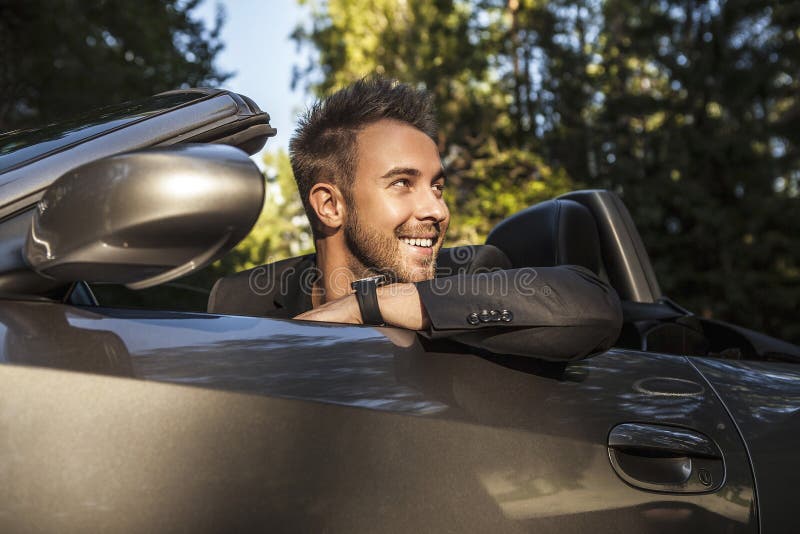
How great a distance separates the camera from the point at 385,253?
2.29m

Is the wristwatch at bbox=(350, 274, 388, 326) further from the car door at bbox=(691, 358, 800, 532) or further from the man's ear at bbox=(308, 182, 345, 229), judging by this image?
the man's ear at bbox=(308, 182, 345, 229)

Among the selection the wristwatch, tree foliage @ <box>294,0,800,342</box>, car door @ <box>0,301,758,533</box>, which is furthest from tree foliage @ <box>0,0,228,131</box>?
car door @ <box>0,301,758,533</box>

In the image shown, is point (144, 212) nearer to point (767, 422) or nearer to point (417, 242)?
point (767, 422)

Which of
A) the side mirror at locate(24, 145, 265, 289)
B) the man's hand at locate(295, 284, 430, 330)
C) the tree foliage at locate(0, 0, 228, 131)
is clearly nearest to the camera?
the side mirror at locate(24, 145, 265, 289)

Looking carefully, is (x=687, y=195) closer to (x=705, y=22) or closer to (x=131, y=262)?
(x=705, y=22)

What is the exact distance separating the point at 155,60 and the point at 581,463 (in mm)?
9414

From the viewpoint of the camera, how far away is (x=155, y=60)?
32.5 ft

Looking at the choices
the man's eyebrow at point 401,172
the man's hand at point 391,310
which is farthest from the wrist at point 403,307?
the man's eyebrow at point 401,172

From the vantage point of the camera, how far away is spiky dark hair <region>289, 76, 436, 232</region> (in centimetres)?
245

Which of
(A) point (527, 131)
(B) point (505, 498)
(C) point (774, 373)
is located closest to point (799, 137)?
(A) point (527, 131)

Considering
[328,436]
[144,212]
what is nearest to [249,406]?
[328,436]

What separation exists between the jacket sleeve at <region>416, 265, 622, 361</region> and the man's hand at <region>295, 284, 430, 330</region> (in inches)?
1.1

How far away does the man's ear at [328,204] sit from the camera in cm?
248

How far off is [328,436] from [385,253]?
1080 mm
